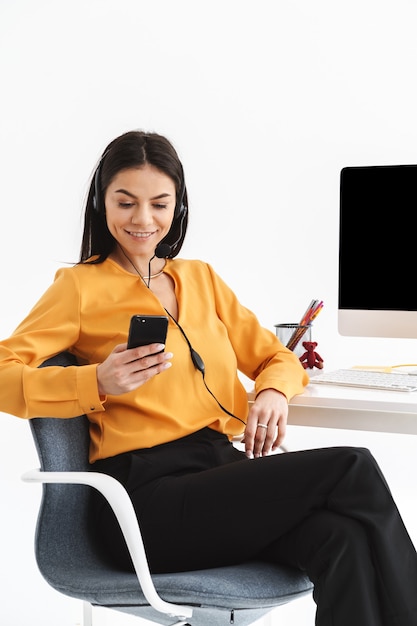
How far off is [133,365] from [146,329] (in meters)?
0.06

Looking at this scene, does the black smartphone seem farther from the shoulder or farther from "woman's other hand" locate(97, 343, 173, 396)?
the shoulder

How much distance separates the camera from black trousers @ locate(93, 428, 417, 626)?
136cm

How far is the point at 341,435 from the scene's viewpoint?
2834 mm

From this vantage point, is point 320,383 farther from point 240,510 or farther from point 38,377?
point 38,377

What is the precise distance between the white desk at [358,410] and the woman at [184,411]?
0.17 feet

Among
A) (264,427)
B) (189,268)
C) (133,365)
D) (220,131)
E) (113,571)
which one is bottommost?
(113,571)

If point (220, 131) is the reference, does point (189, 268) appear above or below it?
below

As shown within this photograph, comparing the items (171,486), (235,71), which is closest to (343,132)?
(235,71)

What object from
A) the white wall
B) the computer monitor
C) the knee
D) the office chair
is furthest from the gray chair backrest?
the white wall

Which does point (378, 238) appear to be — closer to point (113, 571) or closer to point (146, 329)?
point (146, 329)

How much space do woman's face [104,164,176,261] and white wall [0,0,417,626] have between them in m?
1.07

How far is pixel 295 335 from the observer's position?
2.12 meters

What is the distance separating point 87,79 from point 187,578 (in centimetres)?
203

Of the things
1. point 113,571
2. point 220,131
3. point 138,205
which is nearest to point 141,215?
point 138,205
